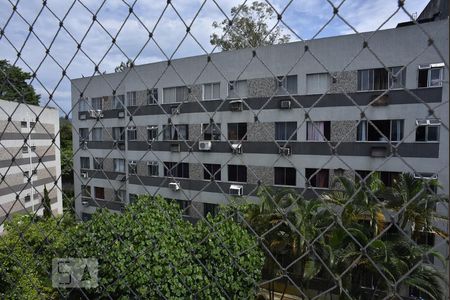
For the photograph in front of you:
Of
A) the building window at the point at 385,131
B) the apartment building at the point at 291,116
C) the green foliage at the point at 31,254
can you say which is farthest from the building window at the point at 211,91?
the green foliage at the point at 31,254

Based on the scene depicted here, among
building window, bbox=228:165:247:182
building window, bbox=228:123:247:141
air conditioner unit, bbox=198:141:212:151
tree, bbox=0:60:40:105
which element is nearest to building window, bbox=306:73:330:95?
building window, bbox=228:123:247:141

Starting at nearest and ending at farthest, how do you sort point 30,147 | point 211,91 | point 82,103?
1. point 30,147
2. point 82,103
3. point 211,91

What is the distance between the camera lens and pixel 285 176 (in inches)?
229

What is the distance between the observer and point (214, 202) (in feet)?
20.2

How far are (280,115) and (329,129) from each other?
870 millimetres

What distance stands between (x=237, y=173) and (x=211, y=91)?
1634mm

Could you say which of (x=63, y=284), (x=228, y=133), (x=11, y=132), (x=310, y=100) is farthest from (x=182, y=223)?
(x=11, y=132)

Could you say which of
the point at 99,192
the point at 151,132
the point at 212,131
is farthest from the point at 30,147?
the point at 99,192

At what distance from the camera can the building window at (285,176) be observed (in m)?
5.75

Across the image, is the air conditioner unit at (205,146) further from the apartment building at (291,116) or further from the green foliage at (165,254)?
the green foliage at (165,254)

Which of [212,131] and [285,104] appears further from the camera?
[285,104]

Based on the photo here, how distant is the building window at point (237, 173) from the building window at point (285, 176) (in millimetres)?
610

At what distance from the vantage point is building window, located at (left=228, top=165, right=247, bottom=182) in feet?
19.7

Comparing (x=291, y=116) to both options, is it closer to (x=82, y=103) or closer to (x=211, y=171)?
(x=211, y=171)
